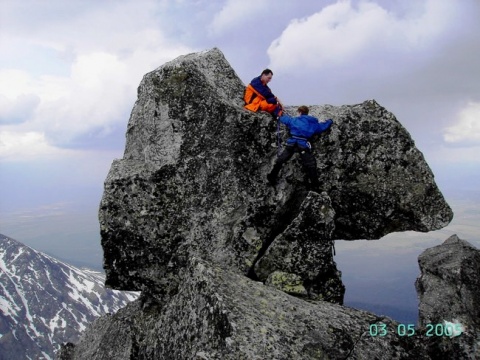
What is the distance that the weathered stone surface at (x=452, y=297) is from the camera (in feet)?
56.6

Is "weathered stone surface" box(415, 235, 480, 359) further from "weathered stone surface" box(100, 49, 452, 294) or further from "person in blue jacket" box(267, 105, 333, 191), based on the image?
"person in blue jacket" box(267, 105, 333, 191)

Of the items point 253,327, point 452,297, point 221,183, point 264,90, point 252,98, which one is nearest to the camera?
point 253,327

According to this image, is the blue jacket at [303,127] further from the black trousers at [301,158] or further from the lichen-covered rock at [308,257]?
the lichen-covered rock at [308,257]

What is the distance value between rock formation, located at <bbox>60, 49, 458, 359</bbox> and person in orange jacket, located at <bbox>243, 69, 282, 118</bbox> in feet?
2.56

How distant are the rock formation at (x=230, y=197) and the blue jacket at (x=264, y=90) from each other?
1.35 m

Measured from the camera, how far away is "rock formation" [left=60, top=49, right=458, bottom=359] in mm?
18641

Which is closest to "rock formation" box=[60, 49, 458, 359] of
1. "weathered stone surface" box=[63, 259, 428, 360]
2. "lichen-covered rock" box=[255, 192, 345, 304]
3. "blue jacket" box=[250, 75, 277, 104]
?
"lichen-covered rock" box=[255, 192, 345, 304]

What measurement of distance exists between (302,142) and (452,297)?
10.7 metres

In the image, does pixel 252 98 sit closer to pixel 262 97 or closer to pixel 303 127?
pixel 262 97

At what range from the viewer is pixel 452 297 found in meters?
20.1

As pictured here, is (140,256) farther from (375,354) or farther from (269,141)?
(375,354)

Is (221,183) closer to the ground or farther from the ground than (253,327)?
farther from the ground

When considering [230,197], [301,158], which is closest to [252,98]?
[301,158]

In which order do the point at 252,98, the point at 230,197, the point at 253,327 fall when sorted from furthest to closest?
1. the point at 252,98
2. the point at 230,197
3. the point at 253,327
